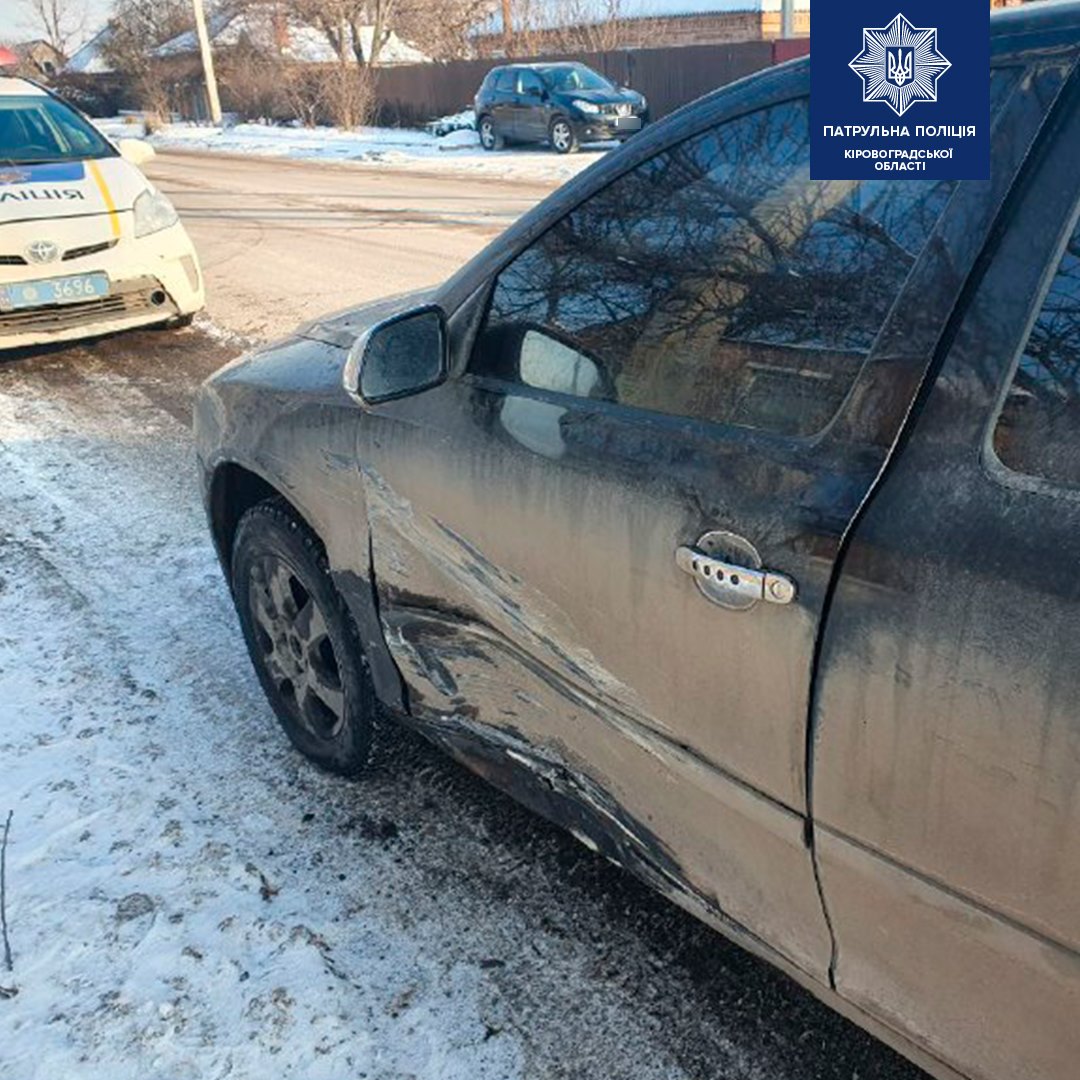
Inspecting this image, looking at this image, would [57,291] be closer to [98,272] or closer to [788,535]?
[98,272]

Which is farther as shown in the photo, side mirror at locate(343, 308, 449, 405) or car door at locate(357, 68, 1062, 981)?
side mirror at locate(343, 308, 449, 405)

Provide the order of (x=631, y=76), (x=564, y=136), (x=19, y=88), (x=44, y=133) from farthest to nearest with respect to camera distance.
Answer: (x=631, y=76), (x=564, y=136), (x=19, y=88), (x=44, y=133)

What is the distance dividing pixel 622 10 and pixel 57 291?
3131cm

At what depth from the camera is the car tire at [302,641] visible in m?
2.60

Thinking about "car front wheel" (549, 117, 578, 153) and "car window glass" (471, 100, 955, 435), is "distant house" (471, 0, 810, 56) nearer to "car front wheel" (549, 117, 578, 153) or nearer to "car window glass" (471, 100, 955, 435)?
"car front wheel" (549, 117, 578, 153)

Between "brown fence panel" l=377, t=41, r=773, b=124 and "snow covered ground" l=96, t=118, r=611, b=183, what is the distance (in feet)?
4.91

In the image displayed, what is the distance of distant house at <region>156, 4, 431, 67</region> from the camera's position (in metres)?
39.9

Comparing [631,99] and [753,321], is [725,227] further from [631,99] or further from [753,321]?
[631,99]

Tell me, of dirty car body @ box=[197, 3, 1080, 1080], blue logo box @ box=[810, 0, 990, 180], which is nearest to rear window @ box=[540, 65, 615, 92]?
dirty car body @ box=[197, 3, 1080, 1080]

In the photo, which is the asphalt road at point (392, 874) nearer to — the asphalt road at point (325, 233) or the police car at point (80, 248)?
the police car at point (80, 248)

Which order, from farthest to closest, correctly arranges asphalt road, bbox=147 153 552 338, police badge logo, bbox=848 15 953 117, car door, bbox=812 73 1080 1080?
asphalt road, bbox=147 153 552 338 → police badge logo, bbox=848 15 953 117 → car door, bbox=812 73 1080 1080

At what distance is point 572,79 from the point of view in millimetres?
20578

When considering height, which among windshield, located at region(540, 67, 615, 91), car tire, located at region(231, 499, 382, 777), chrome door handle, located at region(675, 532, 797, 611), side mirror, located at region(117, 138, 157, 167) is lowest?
car tire, located at region(231, 499, 382, 777)

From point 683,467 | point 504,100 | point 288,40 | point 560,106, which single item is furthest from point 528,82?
point 288,40
